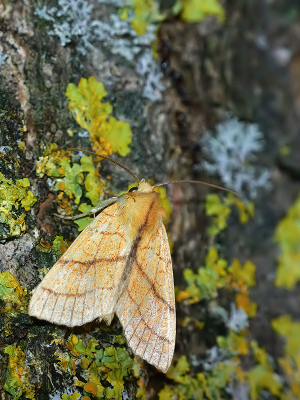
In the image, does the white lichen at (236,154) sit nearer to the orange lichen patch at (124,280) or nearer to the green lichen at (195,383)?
the orange lichen patch at (124,280)

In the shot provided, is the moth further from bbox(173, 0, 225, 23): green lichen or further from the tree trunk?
bbox(173, 0, 225, 23): green lichen

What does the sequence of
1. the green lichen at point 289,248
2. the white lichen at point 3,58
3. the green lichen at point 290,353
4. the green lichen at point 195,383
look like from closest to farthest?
the white lichen at point 3,58 → the green lichen at point 195,383 → the green lichen at point 290,353 → the green lichen at point 289,248

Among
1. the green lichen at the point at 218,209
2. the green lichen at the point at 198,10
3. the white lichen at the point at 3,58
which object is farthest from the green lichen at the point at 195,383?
the green lichen at the point at 198,10

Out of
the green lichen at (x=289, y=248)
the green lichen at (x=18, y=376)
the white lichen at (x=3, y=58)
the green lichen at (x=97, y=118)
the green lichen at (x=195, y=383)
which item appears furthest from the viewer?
the green lichen at (x=289, y=248)

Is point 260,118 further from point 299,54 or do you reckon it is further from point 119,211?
point 119,211

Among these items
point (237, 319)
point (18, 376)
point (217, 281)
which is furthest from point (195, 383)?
point (18, 376)

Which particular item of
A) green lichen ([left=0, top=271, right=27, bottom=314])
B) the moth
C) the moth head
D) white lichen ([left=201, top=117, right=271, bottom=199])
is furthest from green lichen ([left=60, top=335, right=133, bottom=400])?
white lichen ([left=201, top=117, right=271, bottom=199])
